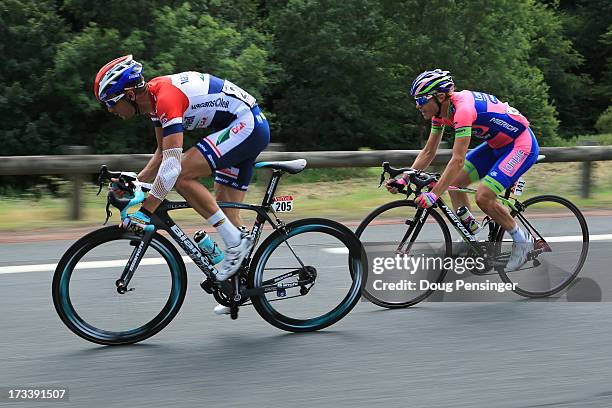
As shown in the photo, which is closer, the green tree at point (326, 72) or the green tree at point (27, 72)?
the green tree at point (27, 72)

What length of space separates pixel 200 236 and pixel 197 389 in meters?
1.26

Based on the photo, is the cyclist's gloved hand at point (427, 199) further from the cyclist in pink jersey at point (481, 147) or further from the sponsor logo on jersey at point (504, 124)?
the sponsor logo on jersey at point (504, 124)

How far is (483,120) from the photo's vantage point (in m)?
6.96

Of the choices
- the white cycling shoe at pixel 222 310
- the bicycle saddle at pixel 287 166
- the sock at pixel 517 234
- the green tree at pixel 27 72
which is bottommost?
the green tree at pixel 27 72

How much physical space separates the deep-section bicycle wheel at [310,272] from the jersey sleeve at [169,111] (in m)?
0.99

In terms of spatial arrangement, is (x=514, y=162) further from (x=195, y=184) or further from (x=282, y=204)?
(x=195, y=184)

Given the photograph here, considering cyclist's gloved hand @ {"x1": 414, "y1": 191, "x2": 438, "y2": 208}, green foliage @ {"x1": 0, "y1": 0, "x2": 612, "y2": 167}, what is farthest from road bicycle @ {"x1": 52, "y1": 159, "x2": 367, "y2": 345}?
green foliage @ {"x1": 0, "y1": 0, "x2": 612, "y2": 167}

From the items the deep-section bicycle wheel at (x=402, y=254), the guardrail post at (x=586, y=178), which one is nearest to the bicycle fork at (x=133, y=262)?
the deep-section bicycle wheel at (x=402, y=254)

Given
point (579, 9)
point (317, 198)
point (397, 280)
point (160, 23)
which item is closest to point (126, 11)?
point (160, 23)

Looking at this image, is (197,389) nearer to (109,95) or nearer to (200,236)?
(200,236)

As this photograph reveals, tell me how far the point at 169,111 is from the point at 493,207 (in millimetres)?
2692

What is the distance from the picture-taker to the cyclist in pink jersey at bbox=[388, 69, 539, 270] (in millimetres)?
6672

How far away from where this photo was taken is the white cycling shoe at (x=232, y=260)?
595 centimetres

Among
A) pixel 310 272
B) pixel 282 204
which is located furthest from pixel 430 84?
pixel 310 272
